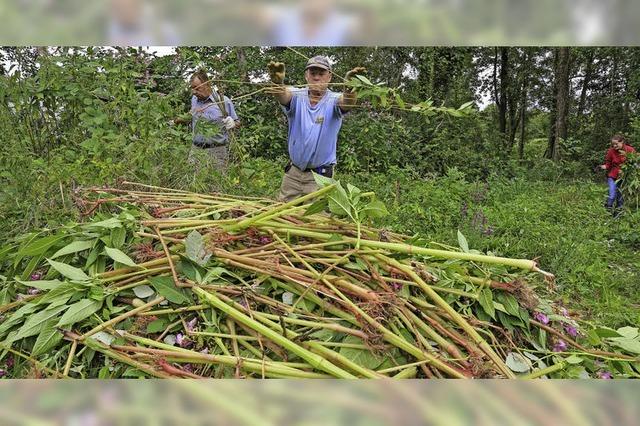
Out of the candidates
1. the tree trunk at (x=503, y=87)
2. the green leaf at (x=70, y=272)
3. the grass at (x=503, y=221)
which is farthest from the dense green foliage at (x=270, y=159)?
the tree trunk at (x=503, y=87)

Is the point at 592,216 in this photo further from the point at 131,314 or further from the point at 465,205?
the point at 131,314

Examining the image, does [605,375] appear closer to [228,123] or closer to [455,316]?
[455,316]

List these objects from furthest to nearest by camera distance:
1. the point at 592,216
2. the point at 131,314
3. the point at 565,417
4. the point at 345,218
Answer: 1. the point at 592,216
2. the point at 345,218
3. the point at 131,314
4. the point at 565,417

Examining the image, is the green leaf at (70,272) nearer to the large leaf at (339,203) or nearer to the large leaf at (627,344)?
the large leaf at (339,203)

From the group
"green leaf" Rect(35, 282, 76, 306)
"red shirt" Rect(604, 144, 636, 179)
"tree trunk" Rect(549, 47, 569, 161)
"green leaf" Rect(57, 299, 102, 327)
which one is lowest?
"green leaf" Rect(57, 299, 102, 327)

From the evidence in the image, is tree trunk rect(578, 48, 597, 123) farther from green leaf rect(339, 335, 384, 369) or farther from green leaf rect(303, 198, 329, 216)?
green leaf rect(339, 335, 384, 369)

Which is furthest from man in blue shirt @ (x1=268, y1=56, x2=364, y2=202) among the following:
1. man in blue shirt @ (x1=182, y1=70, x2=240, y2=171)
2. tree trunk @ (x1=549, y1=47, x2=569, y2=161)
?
tree trunk @ (x1=549, y1=47, x2=569, y2=161)

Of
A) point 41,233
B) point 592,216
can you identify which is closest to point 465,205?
point 592,216

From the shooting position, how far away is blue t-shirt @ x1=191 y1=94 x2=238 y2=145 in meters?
2.04

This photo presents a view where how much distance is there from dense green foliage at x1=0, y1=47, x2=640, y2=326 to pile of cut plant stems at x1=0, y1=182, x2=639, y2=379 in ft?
0.96

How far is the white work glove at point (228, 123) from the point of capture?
225cm

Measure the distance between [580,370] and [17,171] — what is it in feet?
5.10

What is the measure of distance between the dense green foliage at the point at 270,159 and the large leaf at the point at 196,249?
0.98 ft

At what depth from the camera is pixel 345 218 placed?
96 cm
